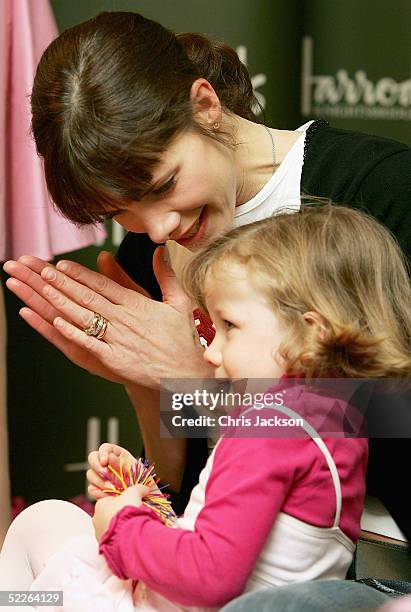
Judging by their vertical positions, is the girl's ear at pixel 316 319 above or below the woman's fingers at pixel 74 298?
above

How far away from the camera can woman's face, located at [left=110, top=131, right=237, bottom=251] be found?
1.34 metres

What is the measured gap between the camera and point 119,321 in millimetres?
1497

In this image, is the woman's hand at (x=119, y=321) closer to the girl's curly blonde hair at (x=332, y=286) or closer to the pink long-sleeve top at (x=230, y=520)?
the girl's curly blonde hair at (x=332, y=286)

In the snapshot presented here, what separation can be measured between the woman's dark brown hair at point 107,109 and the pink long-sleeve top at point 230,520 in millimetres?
435

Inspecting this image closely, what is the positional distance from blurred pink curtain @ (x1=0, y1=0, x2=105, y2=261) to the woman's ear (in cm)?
78

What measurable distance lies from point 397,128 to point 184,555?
6.67ft

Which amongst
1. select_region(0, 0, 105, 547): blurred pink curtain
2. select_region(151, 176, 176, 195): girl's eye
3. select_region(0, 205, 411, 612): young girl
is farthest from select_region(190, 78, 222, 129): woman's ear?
select_region(0, 0, 105, 547): blurred pink curtain

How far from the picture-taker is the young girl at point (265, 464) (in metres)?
1.05

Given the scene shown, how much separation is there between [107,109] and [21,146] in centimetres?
90

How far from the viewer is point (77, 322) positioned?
1487mm

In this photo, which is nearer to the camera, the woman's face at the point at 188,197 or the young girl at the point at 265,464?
the young girl at the point at 265,464

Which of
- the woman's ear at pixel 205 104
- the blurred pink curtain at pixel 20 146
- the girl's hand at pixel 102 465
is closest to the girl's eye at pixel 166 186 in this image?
the woman's ear at pixel 205 104

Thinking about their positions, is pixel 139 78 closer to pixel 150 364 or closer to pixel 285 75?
pixel 150 364

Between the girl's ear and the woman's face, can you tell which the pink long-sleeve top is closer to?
the girl's ear
